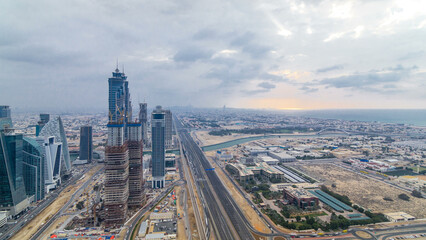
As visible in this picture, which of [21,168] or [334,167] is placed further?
[334,167]

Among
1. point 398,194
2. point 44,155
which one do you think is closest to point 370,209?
point 398,194

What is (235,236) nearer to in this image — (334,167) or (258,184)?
(258,184)

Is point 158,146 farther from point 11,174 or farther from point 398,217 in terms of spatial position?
point 398,217

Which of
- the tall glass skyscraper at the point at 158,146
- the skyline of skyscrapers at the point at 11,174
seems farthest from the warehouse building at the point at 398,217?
the skyline of skyscrapers at the point at 11,174

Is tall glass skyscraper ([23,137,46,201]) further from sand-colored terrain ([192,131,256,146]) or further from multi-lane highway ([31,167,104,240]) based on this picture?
sand-colored terrain ([192,131,256,146])

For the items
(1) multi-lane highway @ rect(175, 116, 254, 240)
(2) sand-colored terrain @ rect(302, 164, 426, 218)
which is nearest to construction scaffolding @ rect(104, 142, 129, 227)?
(1) multi-lane highway @ rect(175, 116, 254, 240)

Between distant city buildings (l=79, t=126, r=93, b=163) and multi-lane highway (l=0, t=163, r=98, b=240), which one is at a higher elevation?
distant city buildings (l=79, t=126, r=93, b=163)

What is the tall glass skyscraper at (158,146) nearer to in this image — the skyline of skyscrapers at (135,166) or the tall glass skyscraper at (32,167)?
the skyline of skyscrapers at (135,166)
